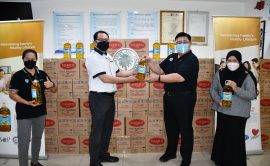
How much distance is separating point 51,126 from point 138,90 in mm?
1324

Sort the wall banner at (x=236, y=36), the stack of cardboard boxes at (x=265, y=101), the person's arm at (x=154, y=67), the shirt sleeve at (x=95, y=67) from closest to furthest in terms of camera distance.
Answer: the shirt sleeve at (x=95, y=67) → the person's arm at (x=154, y=67) → the wall banner at (x=236, y=36) → the stack of cardboard boxes at (x=265, y=101)

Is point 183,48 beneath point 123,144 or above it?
above

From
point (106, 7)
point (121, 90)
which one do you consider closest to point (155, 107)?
point (121, 90)

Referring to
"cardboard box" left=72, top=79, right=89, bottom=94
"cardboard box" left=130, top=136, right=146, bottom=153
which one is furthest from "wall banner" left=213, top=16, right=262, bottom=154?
"cardboard box" left=72, top=79, right=89, bottom=94

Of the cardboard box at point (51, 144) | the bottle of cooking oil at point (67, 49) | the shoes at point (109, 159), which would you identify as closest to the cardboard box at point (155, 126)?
the shoes at point (109, 159)

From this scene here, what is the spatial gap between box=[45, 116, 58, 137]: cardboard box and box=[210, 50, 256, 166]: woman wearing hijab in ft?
7.07

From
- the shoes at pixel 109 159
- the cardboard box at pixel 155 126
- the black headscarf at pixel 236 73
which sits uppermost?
the black headscarf at pixel 236 73

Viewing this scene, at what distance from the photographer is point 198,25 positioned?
15.2ft

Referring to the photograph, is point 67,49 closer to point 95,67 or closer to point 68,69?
point 68,69

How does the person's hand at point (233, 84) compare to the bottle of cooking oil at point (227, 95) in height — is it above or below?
above

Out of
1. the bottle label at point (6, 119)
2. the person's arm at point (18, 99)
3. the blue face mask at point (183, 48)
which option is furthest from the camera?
the bottle label at point (6, 119)

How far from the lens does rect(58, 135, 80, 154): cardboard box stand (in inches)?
137

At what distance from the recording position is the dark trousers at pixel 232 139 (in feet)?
8.71

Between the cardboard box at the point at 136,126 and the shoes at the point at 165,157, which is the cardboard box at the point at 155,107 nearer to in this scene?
the cardboard box at the point at 136,126
